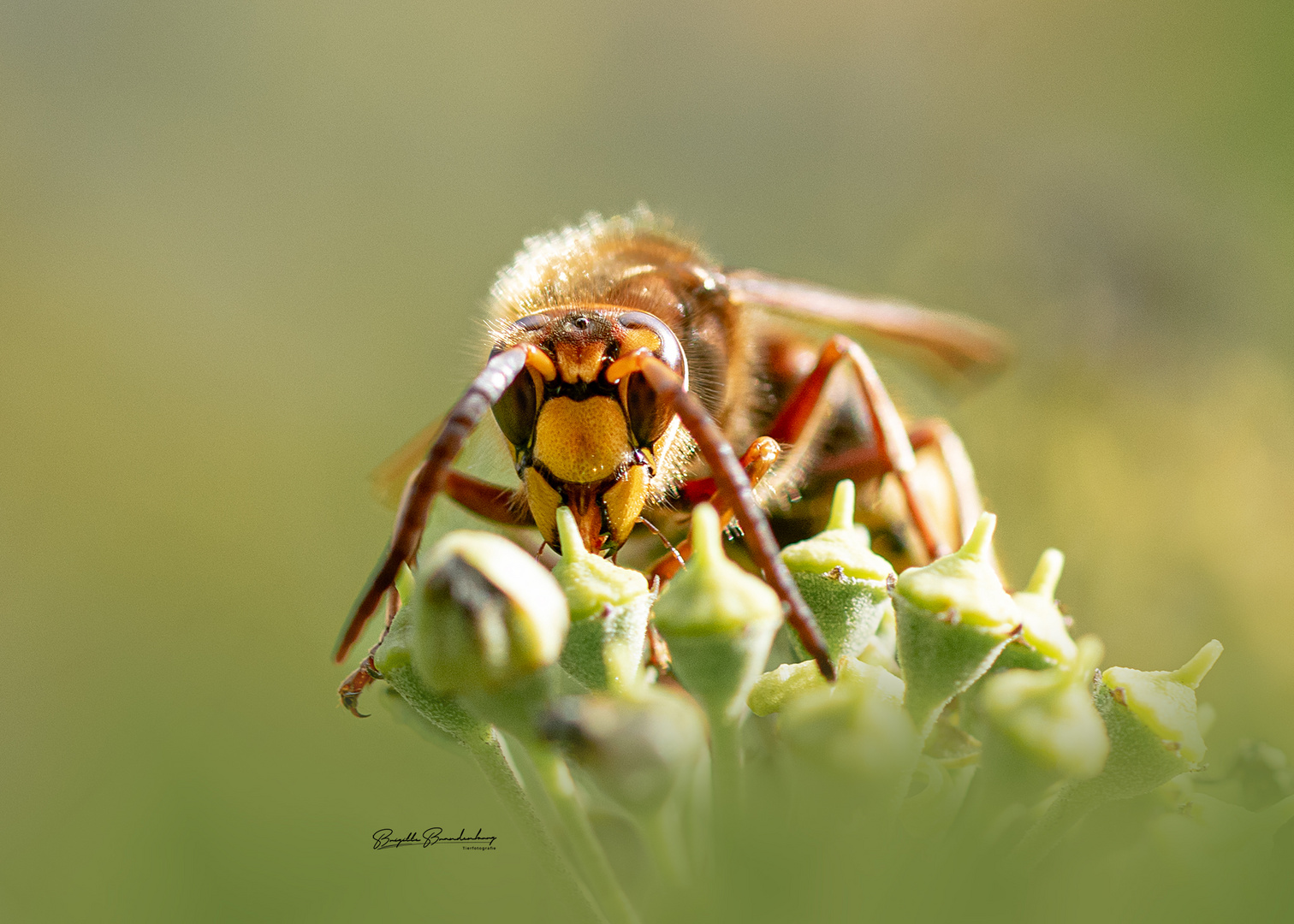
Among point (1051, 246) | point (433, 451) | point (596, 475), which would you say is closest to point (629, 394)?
point (596, 475)

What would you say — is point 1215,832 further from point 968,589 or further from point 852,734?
point 852,734

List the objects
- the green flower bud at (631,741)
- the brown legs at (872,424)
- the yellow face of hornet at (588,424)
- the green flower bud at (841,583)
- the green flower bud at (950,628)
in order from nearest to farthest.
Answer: the green flower bud at (631,741)
the green flower bud at (950,628)
the green flower bud at (841,583)
the yellow face of hornet at (588,424)
the brown legs at (872,424)

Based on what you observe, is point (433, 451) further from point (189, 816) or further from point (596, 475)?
point (189, 816)

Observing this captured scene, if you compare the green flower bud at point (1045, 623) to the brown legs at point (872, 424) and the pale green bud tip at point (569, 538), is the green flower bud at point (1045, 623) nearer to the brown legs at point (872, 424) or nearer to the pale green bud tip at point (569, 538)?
the pale green bud tip at point (569, 538)

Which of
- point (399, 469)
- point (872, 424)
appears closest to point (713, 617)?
point (872, 424)
